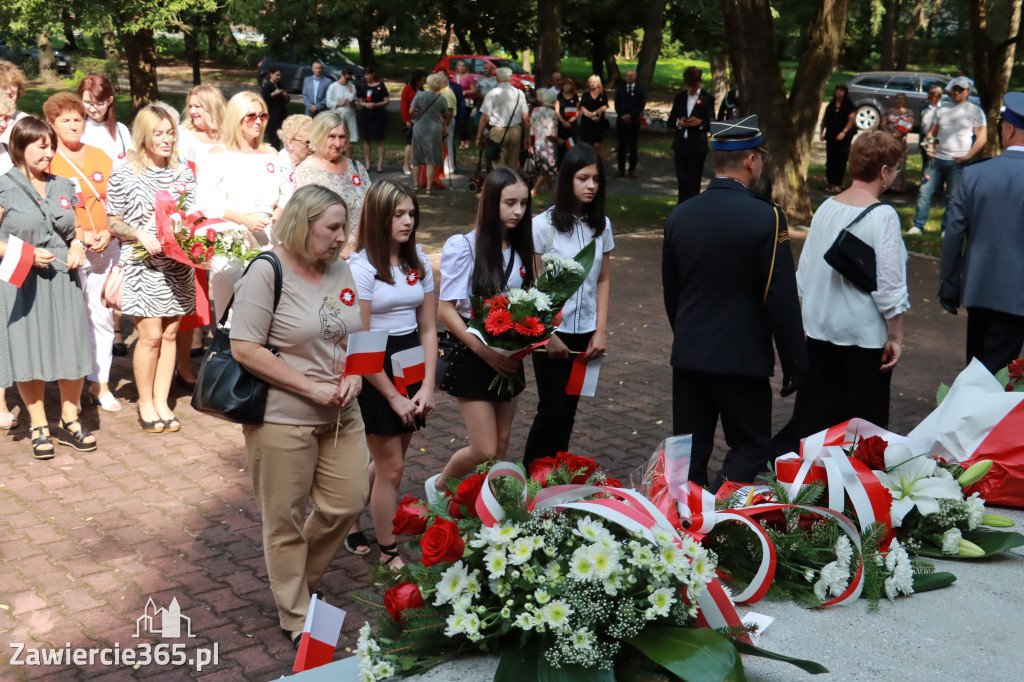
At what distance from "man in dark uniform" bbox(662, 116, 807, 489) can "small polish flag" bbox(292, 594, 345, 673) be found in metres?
2.39

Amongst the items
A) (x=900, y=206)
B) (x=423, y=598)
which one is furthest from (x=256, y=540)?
(x=900, y=206)

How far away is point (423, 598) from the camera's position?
2.49m

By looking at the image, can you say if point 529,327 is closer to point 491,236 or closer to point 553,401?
point 491,236

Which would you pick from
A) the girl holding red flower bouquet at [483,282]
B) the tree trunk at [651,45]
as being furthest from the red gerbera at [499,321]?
the tree trunk at [651,45]

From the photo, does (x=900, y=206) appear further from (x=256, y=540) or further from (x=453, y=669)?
(x=453, y=669)

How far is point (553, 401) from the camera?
5.33 meters

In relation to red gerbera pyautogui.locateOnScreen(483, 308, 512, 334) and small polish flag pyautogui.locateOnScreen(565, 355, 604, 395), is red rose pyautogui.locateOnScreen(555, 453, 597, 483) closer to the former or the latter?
red gerbera pyautogui.locateOnScreen(483, 308, 512, 334)

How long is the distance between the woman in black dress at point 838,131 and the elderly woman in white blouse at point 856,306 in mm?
13652

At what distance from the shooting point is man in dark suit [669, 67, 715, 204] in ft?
53.1

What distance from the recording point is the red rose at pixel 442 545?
2459mm

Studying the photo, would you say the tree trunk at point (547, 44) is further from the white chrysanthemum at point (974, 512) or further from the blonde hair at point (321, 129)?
the white chrysanthemum at point (974, 512)

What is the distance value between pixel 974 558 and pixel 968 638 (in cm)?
60

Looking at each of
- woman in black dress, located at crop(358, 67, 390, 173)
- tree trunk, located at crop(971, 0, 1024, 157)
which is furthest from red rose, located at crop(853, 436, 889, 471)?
tree trunk, located at crop(971, 0, 1024, 157)

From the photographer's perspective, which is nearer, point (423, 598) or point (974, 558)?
point (423, 598)
